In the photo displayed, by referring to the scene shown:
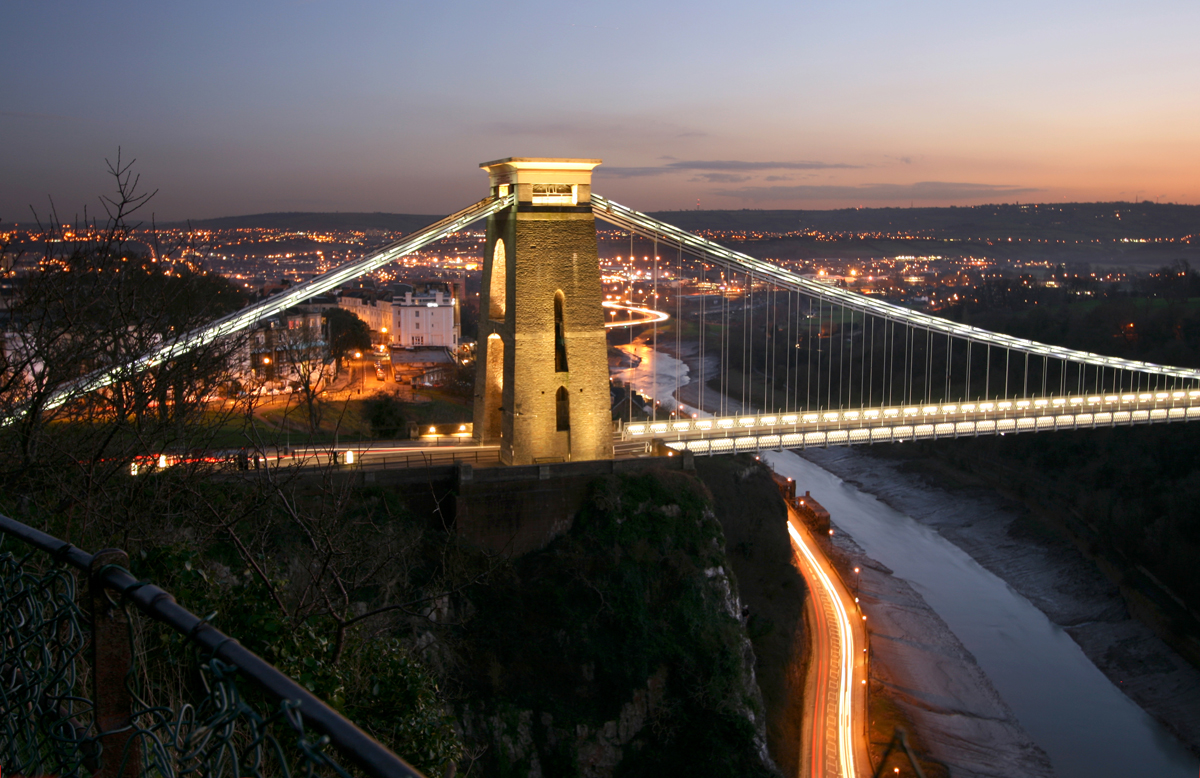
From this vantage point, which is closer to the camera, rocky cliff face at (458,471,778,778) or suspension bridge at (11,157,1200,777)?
rocky cliff face at (458,471,778,778)

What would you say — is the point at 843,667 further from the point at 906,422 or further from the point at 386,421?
the point at 386,421

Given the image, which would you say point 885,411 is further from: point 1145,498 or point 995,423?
point 1145,498

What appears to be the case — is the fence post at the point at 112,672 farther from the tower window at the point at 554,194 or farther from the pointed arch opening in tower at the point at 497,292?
the pointed arch opening in tower at the point at 497,292

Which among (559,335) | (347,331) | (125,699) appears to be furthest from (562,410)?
(125,699)

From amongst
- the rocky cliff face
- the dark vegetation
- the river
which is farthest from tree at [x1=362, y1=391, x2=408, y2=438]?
the river

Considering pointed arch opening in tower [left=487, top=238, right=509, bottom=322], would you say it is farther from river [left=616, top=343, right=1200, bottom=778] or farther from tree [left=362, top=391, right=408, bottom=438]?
river [left=616, top=343, right=1200, bottom=778]

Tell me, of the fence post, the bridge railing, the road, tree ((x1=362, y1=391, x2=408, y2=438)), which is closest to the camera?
the bridge railing

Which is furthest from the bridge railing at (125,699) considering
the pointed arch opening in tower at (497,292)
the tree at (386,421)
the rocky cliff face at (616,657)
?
the tree at (386,421)
